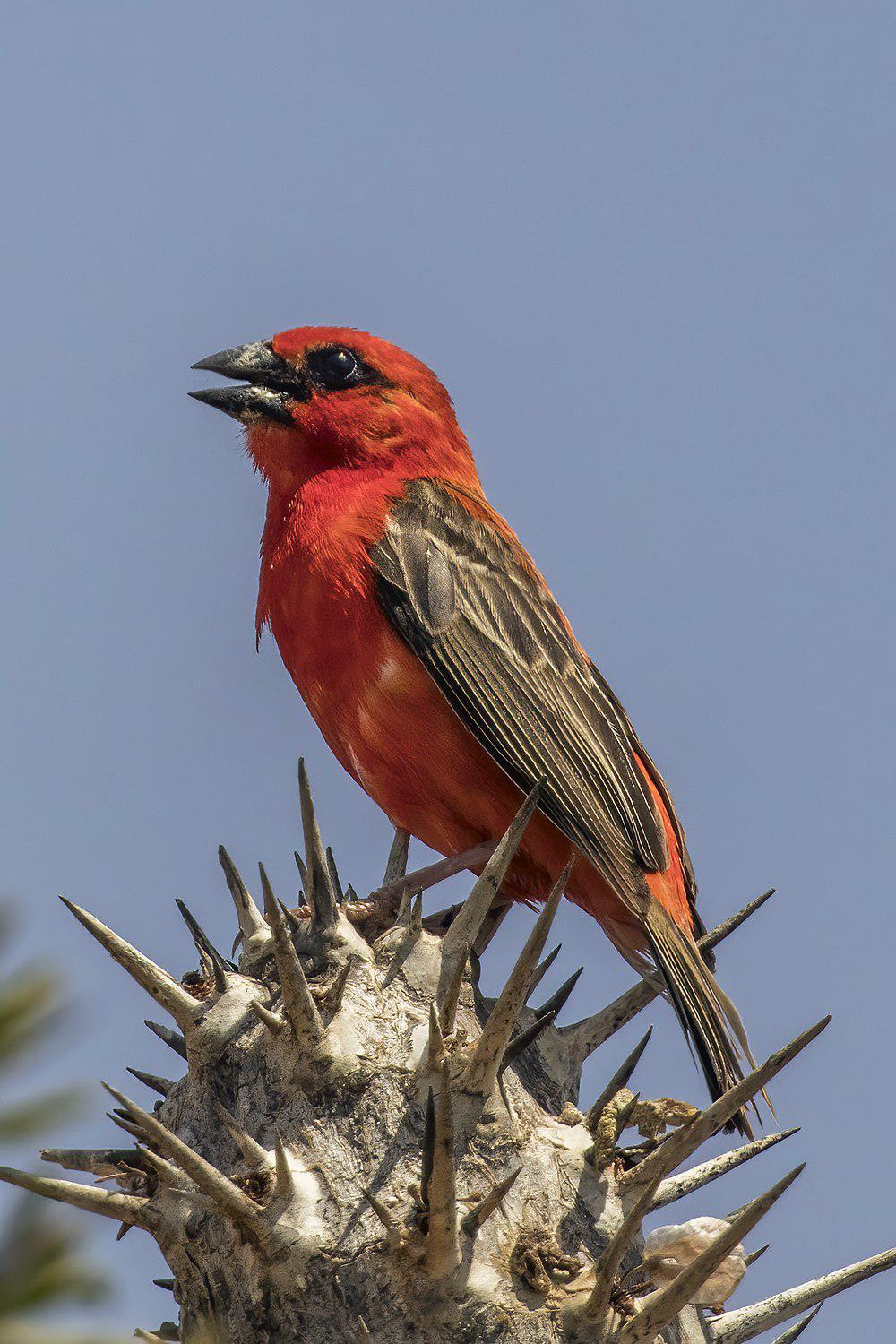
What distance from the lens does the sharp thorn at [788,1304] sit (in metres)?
3.35

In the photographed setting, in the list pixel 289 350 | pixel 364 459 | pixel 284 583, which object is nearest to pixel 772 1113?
pixel 284 583

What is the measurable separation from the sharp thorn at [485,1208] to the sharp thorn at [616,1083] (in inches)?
18.5

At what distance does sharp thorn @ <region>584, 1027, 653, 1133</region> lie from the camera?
3.59 m

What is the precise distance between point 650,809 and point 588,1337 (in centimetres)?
247

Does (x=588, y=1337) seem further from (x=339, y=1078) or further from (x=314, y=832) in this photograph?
(x=314, y=832)

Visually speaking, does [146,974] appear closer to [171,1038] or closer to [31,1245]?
[171,1038]

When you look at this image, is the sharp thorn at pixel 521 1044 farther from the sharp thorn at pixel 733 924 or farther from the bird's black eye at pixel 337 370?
the bird's black eye at pixel 337 370

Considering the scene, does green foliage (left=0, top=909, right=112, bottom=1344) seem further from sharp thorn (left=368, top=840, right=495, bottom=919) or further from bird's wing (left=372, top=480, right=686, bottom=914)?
bird's wing (left=372, top=480, right=686, bottom=914)

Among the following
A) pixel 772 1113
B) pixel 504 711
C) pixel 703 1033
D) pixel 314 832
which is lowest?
pixel 772 1113

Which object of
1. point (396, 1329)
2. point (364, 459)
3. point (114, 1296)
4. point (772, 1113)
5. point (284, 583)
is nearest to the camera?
point (114, 1296)

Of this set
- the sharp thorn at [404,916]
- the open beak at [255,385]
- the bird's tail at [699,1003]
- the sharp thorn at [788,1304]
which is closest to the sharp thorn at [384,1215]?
the sharp thorn at [404,916]

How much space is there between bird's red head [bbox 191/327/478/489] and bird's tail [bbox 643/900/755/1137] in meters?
2.57

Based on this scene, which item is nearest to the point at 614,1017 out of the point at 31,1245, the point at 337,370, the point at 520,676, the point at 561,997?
the point at 561,997

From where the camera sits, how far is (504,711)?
5340mm
